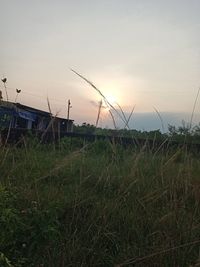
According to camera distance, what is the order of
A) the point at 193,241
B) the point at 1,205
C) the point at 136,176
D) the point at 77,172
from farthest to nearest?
1. the point at 77,172
2. the point at 136,176
3. the point at 193,241
4. the point at 1,205

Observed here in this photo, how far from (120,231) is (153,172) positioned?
1.01 meters

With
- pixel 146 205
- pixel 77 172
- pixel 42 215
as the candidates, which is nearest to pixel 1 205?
pixel 42 215

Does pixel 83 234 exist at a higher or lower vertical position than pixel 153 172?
lower

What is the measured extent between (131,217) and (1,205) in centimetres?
120

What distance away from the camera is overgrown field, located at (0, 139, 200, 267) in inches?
128

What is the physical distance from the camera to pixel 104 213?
3871mm

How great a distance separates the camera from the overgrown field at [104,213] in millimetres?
3256

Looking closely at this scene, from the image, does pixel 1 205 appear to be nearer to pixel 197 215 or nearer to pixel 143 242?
pixel 143 242

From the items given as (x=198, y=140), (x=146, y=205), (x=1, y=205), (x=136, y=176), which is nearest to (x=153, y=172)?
(x=136, y=176)

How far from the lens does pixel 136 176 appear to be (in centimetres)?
445

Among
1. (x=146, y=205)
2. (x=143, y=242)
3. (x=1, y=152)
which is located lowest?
(x=143, y=242)

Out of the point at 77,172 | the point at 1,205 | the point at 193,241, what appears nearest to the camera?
the point at 1,205

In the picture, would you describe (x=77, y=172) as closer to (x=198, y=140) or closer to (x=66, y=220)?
(x=66, y=220)

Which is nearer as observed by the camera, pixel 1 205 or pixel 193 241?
pixel 1 205
